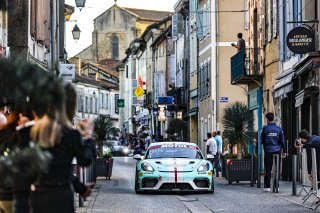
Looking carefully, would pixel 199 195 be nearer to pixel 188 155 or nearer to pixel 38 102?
pixel 188 155

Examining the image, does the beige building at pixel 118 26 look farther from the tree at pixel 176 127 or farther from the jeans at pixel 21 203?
the jeans at pixel 21 203

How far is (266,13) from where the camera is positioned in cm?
4050

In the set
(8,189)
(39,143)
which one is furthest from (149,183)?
(39,143)

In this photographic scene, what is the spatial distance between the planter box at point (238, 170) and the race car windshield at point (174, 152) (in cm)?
430

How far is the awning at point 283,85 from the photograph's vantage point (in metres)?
32.7

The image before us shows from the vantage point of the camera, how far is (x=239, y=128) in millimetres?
35094

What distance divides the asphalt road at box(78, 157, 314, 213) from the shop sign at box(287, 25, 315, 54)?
4185 mm

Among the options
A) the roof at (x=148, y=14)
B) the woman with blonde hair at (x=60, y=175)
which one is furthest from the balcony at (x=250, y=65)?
the roof at (x=148, y=14)

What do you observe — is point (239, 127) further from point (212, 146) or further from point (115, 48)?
point (115, 48)

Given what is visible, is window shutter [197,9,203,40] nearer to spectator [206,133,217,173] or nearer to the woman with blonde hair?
spectator [206,133,217,173]

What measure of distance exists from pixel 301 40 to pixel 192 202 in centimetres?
849

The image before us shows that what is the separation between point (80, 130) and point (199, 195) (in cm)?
1670

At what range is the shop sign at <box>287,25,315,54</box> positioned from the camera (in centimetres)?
2905

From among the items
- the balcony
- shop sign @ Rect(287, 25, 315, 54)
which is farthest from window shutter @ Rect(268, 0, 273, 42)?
shop sign @ Rect(287, 25, 315, 54)
